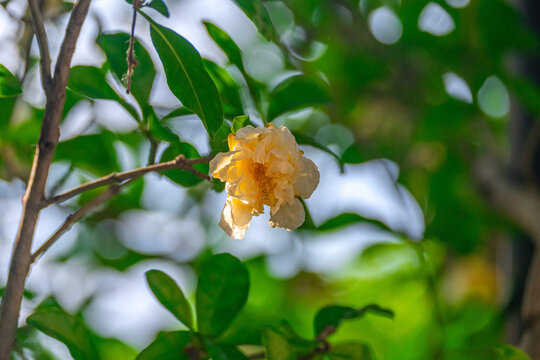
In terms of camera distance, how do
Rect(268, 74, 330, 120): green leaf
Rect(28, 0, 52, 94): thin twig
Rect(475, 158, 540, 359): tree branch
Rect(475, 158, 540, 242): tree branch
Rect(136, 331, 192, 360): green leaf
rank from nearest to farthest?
Rect(28, 0, 52, 94): thin twig, Rect(136, 331, 192, 360): green leaf, Rect(268, 74, 330, 120): green leaf, Rect(475, 158, 540, 359): tree branch, Rect(475, 158, 540, 242): tree branch

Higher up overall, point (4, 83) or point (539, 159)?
point (4, 83)

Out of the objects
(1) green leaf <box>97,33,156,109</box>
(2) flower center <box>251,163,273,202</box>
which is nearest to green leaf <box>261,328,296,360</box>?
(2) flower center <box>251,163,273,202</box>

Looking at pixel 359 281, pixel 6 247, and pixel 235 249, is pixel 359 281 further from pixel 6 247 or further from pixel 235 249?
pixel 6 247

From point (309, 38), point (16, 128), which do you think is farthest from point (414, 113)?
point (16, 128)

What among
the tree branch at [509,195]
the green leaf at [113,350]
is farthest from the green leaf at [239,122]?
the tree branch at [509,195]

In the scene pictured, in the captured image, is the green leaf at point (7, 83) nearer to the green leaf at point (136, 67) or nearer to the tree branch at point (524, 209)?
the green leaf at point (136, 67)

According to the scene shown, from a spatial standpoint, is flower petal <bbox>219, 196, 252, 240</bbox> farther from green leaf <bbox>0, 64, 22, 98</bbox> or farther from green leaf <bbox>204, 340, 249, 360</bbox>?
green leaf <bbox>0, 64, 22, 98</bbox>
